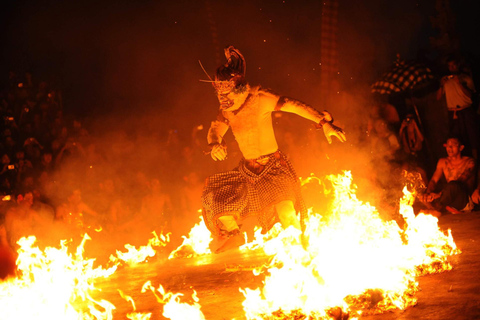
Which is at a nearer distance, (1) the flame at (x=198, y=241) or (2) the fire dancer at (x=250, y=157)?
(2) the fire dancer at (x=250, y=157)

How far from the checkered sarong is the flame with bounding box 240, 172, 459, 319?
33 centimetres

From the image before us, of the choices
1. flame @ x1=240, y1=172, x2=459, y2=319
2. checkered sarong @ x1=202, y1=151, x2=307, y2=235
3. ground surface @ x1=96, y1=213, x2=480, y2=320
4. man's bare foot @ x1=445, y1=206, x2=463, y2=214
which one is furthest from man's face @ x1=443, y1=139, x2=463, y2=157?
checkered sarong @ x1=202, y1=151, x2=307, y2=235

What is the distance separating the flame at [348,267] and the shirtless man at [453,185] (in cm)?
270

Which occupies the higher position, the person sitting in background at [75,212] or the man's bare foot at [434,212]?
the person sitting in background at [75,212]

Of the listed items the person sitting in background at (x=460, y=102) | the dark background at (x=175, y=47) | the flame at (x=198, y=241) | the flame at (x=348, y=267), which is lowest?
the flame at (x=348, y=267)

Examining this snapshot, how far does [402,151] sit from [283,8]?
362 cm

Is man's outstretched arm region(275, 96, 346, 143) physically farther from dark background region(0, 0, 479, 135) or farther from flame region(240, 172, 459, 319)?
dark background region(0, 0, 479, 135)

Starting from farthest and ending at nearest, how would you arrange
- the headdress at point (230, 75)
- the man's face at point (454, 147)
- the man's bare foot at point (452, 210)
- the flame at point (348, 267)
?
the man's face at point (454, 147) < the man's bare foot at point (452, 210) < the headdress at point (230, 75) < the flame at point (348, 267)

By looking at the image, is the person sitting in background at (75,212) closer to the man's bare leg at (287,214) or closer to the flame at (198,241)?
the flame at (198,241)

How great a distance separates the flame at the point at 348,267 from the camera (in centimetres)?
361

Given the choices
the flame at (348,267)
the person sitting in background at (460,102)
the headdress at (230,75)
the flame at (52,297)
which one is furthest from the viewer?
the person sitting in background at (460,102)

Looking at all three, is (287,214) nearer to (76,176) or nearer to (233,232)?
(233,232)

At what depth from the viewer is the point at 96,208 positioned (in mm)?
9977

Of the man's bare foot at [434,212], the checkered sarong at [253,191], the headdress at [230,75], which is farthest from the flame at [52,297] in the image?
the man's bare foot at [434,212]
